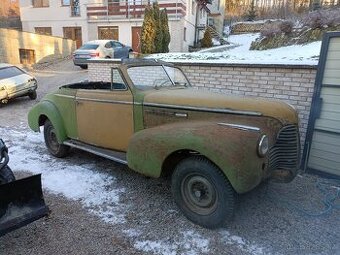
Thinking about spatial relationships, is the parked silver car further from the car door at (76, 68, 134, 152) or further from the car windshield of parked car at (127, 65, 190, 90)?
the car windshield of parked car at (127, 65, 190, 90)

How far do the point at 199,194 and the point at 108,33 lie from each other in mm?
22864

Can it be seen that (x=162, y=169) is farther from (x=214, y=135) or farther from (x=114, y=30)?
(x=114, y=30)

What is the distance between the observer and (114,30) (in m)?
24.1

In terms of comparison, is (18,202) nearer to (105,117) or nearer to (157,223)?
(157,223)

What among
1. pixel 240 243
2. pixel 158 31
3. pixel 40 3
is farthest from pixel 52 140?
pixel 40 3

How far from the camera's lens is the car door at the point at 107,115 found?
4.41m

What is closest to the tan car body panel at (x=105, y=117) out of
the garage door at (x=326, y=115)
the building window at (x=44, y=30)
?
the garage door at (x=326, y=115)

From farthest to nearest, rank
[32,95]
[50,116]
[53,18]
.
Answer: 1. [53,18]
2. [32,95]
3. [50,116]

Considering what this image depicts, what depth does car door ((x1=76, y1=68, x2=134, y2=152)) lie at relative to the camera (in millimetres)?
4409

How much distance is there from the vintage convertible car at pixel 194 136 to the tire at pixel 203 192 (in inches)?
0.4

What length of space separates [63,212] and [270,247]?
2450 mm

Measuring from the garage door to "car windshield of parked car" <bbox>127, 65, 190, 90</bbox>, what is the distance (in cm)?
208

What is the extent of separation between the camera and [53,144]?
585cm

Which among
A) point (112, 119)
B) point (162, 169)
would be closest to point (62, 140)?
point (112, 119)
